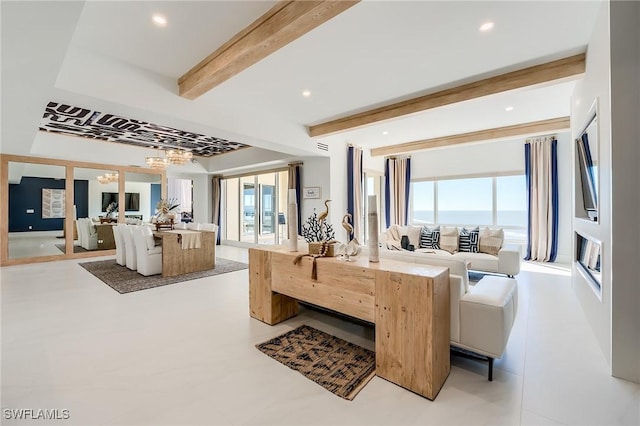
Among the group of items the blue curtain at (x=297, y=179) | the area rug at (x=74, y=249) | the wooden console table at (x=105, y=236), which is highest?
the blue curtain at (x=297, y=179)

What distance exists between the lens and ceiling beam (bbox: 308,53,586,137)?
3.14 meters

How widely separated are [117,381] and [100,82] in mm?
3003

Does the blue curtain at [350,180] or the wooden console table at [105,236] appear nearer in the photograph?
the blue curtain at [350,180]

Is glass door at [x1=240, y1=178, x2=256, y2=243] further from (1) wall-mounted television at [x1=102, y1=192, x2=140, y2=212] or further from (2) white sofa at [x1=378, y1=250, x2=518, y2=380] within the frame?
(2) white sofa at [x1=378, y1=250, x2=518, y2=380]

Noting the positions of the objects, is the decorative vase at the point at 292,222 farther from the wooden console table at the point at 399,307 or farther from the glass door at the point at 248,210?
the glass door at the point at 248,210

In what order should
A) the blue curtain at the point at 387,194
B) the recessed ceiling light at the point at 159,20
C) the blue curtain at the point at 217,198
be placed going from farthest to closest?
the blue curtain at the point at 217,198, the blue curtain at the point at 387,194, the recessed ceiling light at the point at 159,20

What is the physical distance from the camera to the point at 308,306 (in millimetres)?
3346

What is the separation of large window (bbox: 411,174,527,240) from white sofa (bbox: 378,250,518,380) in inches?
223

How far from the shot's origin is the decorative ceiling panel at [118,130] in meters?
4.66

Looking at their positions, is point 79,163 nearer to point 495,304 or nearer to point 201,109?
point 201,109

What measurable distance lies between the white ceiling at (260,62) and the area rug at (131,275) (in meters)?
2.54

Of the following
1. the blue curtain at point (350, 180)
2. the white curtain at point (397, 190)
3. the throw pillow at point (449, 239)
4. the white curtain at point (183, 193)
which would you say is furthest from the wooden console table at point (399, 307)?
the white curtain at point (183, 193)

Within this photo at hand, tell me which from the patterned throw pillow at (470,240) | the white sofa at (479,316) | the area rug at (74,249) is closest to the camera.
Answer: the white sofa at (479,316)

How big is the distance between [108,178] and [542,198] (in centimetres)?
1055
